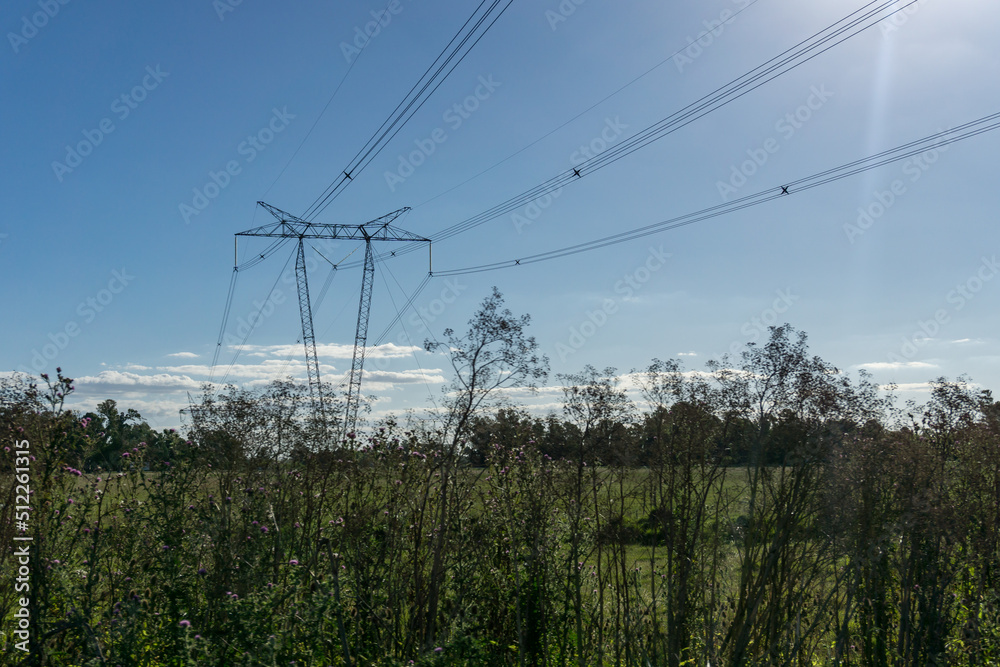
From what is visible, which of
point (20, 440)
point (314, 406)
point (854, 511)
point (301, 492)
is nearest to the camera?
point (854, 511)

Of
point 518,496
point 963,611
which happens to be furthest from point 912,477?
point 518,496

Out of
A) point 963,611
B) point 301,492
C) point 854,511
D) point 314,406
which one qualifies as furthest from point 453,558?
point 963,611

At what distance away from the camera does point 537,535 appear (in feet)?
15.8

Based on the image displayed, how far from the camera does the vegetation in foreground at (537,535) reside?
14.8ft

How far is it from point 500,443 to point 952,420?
3649 mm

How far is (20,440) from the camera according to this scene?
5109mm

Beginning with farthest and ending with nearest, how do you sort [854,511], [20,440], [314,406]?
1. [314,406]
2. [20,440]
3. [854,511]

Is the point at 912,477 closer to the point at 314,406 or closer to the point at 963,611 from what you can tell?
the point at 963,611

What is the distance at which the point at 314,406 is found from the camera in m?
6.73

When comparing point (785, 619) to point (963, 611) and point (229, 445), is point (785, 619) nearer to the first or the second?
point (963, 611)

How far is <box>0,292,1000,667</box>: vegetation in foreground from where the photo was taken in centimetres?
452

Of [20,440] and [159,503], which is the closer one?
[20,440]

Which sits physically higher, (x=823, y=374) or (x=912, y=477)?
(x=823, y=374)

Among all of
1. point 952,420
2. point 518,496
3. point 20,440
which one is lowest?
point 518,496
